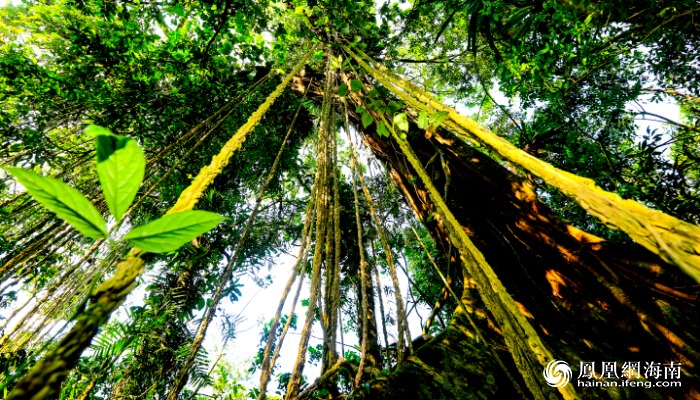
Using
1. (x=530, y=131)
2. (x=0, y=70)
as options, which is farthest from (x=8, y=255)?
(x=530, y=131)

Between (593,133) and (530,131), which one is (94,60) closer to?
(530,131)

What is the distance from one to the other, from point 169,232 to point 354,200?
163 centimetres

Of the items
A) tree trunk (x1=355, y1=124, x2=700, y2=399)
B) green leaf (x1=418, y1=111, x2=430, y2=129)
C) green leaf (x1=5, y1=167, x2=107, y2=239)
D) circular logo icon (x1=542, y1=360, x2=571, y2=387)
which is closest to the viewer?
green leaf (x1=5, y1=167, x2=107, y2=239)

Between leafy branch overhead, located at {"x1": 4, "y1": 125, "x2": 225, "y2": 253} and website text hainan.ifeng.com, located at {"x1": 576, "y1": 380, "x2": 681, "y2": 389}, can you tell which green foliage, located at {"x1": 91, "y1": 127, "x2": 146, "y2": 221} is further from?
website text hainan.ifeng.com, located at {"x1": 576, "y1": 380, "x2": 681, "y2": 389}

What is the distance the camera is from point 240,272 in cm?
223

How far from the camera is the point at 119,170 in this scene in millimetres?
260

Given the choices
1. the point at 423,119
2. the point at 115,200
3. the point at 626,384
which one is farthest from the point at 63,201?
the point at 626,384

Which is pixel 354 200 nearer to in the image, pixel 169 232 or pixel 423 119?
pixel 423 119

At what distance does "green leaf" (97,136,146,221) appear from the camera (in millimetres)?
248

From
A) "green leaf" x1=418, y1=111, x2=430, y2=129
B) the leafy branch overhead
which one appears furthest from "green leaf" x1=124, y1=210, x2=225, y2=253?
"green leaf" x1=418, y1=111, x2=430, y2=129

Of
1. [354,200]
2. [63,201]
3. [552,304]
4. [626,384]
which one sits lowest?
[63,201]

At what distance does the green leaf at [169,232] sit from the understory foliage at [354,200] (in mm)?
25

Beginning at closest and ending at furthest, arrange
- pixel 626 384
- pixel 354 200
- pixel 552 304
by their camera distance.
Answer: pixel 626 384 < pixel 552 304 < pixel 354 200

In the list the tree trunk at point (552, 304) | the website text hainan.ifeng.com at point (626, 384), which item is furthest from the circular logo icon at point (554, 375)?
the website text hainan.ifeng.com at point (626, 384)
